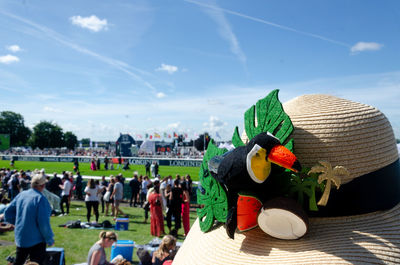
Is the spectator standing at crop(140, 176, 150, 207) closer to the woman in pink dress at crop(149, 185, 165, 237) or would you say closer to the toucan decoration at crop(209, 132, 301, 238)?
the woman in pink dress at crop(149, 185, 165, 237)

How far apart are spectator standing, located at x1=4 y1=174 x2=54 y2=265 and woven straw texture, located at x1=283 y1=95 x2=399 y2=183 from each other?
3.86 m

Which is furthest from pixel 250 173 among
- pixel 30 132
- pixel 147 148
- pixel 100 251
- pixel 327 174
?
pixel 30 132

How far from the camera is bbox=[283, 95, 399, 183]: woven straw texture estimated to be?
157cm

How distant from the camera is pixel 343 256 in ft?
4.43

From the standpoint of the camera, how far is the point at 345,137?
1.59 meters

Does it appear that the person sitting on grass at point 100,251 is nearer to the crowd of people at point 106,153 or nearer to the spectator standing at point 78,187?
the spectator standing at point 78,187

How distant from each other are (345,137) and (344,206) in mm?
343

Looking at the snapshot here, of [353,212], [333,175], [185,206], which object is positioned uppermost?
[333,175]

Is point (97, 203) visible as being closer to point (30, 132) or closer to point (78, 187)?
Answer: point (78, 187)

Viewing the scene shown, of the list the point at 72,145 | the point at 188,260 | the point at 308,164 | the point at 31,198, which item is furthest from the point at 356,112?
the point at 72,145

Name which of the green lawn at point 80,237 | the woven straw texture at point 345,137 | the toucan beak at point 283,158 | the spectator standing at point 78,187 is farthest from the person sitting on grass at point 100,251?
the spectator standing at point 78,187

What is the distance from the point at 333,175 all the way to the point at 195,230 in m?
1.06

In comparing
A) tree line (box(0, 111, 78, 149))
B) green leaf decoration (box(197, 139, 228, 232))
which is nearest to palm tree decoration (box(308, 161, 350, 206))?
green leaf decoration (box(197, 139, 228, 232))

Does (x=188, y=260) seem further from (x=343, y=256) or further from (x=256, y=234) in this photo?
(x=343, y=256)
